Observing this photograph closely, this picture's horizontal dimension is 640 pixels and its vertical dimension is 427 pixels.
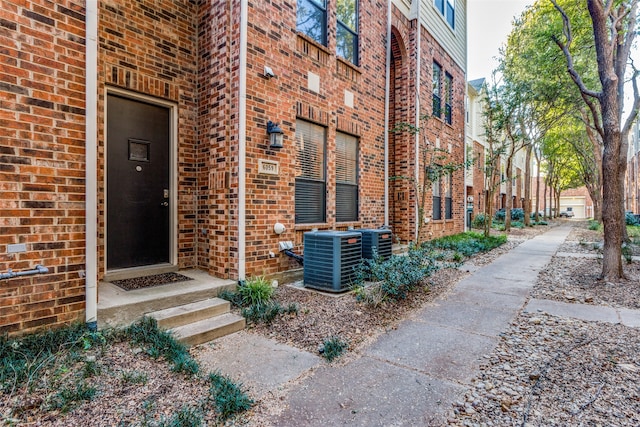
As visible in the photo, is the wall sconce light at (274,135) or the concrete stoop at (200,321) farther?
the wall sconce light at (274,135)

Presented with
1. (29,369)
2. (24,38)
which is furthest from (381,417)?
(24,38)

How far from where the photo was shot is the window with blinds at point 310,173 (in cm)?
573

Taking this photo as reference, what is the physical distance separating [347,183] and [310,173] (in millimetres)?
1243

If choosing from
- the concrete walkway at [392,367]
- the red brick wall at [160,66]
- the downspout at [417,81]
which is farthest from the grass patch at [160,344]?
the downspout at [417,81]

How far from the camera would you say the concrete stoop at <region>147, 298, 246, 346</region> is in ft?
10.9

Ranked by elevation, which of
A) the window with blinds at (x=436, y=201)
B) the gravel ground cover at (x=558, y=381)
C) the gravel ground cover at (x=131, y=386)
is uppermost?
the window with blinds at (x=436, y=201)

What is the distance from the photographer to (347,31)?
6898 millimetres

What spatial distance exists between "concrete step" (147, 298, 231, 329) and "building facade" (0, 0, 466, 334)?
604mm

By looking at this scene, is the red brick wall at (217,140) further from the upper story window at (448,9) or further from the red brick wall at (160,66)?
the upper story window at (448,9)

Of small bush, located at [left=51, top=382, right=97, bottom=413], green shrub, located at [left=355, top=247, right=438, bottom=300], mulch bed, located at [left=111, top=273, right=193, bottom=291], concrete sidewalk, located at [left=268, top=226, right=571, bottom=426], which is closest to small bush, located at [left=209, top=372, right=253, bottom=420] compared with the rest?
concrete sidewalk, located at [left=268, top=226, right=571, bottom=426]

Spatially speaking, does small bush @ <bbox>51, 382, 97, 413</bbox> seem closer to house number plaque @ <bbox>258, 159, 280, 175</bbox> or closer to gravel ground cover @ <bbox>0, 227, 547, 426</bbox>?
gravel ground cover @ <bbox>0, 227, 547, 426</bbox>

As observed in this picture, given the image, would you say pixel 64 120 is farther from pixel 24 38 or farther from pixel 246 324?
pixel 246 324

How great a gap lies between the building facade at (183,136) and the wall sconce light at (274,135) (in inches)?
0.7

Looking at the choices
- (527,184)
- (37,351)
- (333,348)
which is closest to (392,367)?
(333,348)
